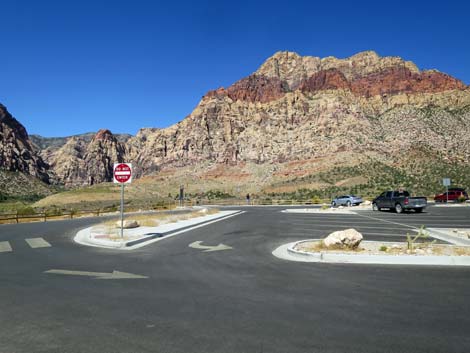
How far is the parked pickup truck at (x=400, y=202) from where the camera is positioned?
3155 cm

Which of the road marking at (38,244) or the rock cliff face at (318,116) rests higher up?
the rock cliff face at (318,116)

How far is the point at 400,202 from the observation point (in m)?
32.5

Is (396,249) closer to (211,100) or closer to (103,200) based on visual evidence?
(103,200)

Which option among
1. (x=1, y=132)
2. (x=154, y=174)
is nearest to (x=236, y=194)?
(x=154, y=174)

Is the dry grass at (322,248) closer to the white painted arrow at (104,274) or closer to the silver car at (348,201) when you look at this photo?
the white painted arrow at (104,274)

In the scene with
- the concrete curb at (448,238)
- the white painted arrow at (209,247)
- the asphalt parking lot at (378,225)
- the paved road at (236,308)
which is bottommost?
the asphalt parking lot at (378,225)

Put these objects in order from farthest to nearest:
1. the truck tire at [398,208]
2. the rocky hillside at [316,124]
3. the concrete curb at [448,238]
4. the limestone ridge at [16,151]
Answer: the limestone ridge at [16,151]
the rocky hillside at [316,124]
the truck tire at [398,208]
the concrete curb at [448,238]

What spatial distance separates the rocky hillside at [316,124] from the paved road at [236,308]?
77.2 meters

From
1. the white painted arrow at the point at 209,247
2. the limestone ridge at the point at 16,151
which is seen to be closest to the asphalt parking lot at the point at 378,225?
the white painted arrow at the point at 209,247

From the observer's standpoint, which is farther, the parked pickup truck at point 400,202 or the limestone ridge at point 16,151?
the limestone ridge at point 16,151

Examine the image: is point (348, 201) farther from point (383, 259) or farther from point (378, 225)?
point (383, 259)

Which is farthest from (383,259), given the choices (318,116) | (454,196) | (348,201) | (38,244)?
(318,116)

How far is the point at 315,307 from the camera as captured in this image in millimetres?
6133

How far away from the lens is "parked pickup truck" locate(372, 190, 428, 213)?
3155cm
